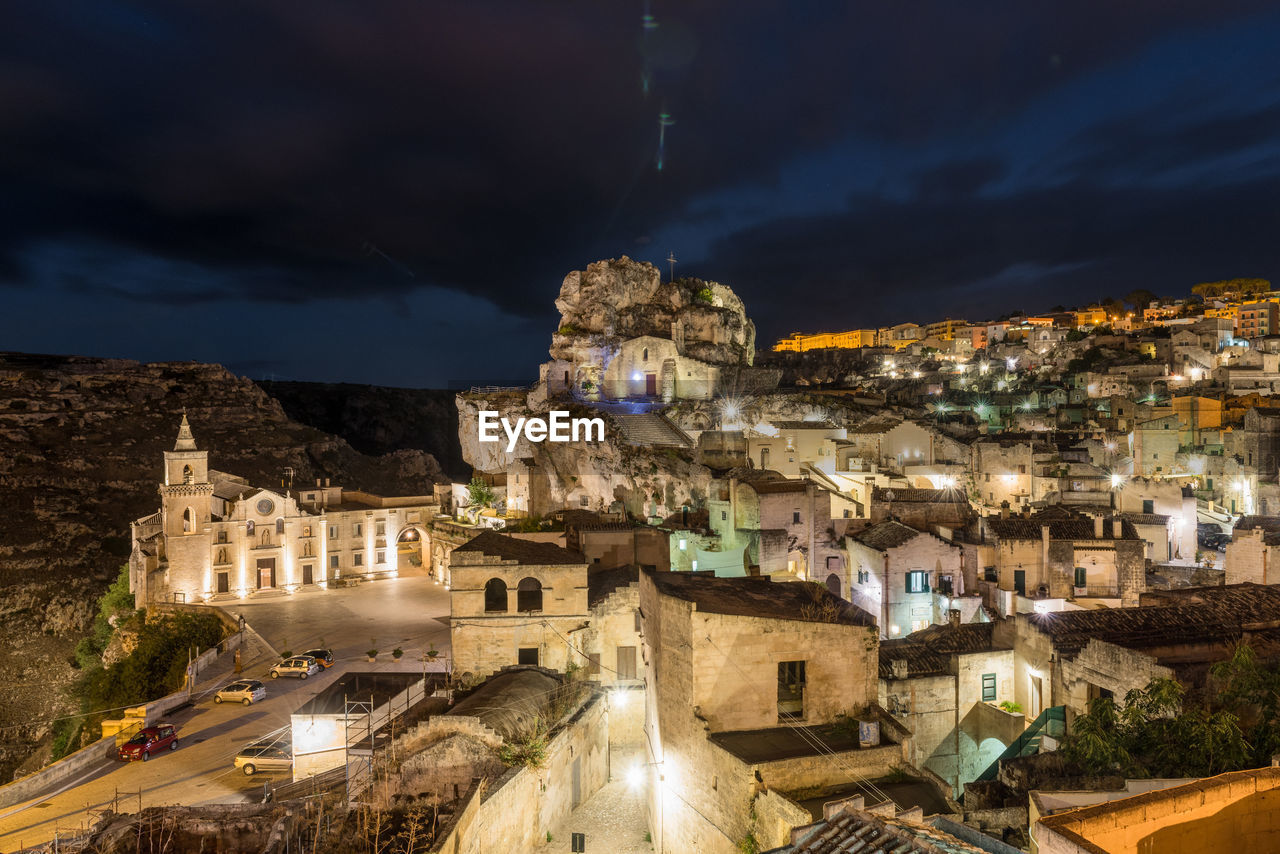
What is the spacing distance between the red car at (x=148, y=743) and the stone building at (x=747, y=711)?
1369 centimetres

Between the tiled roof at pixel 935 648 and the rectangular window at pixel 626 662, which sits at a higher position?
the tiled roof at pixel 935 648

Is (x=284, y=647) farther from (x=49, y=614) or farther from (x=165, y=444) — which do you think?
(x=165, y=444)

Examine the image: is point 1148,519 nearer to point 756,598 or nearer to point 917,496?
point 917,496

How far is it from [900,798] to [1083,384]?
177ft

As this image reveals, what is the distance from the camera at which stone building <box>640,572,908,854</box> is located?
1188 cm

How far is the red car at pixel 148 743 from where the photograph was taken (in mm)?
19031

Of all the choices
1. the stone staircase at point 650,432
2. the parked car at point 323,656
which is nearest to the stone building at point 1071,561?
the stone staircase at point 650,432

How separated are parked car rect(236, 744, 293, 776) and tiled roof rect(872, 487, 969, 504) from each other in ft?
75.7

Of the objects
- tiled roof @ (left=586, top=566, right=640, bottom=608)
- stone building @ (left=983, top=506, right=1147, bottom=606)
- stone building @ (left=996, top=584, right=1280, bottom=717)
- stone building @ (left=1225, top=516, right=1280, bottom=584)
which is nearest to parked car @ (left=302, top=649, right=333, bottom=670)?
tiled roof @ (left=586, top=566, right=640, bottom=608)

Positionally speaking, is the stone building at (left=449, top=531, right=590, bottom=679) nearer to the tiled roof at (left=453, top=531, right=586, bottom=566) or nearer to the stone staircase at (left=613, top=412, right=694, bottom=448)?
the tiled roof at (left=453, top=531, right=586, bottom=566)

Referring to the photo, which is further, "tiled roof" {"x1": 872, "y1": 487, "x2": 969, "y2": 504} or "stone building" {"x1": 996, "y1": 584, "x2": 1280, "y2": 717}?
"tiled roof" {"x1": 872, "y1": 487, "x2": 969, "y2": 504}

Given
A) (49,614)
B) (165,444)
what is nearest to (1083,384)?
(49,614)

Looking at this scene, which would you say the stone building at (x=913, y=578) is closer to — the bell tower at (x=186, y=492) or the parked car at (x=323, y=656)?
the parked car at (x=323, y=656)

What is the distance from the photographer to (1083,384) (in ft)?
184
